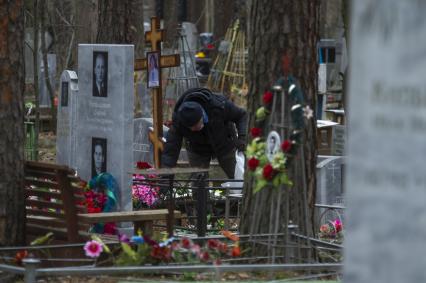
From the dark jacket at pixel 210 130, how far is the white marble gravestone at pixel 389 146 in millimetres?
9723

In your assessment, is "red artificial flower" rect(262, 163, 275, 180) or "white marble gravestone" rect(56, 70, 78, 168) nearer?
"red artificial flower" rect(262, 163, 275, 180)

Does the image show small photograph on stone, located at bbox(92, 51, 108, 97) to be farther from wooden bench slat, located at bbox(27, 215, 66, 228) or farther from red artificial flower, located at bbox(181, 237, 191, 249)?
red artificial flower, located at bbox(181, 237, 191, 249)

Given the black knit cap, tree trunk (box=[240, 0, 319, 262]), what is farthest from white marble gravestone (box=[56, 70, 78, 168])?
tree trunk (box=[240, 0, 319, 262])

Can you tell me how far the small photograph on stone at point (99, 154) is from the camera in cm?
1072

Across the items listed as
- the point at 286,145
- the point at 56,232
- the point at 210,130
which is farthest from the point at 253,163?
the point at 210,130

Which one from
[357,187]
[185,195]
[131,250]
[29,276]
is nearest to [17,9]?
[131,250]

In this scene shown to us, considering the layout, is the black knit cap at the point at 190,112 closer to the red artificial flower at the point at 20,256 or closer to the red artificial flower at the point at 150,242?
the red artificial flower at the point at 150,242

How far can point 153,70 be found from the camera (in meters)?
14.1

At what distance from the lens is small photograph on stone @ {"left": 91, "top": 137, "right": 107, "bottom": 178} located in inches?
422

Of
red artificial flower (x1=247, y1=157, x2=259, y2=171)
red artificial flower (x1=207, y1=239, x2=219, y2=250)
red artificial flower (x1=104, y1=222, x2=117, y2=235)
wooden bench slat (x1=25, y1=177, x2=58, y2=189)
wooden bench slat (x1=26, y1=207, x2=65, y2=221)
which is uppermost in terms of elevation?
red artificial flower (x1=247, y1=157, x2=259, y2=171)

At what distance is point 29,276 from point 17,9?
3.03 meters

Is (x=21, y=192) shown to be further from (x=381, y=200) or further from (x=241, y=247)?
(x=381, y=200)

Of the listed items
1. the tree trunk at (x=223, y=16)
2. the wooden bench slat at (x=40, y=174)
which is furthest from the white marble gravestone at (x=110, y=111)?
the tree trunk at (x=223, y=16)

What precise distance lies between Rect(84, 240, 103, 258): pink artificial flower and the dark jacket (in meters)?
5.27
